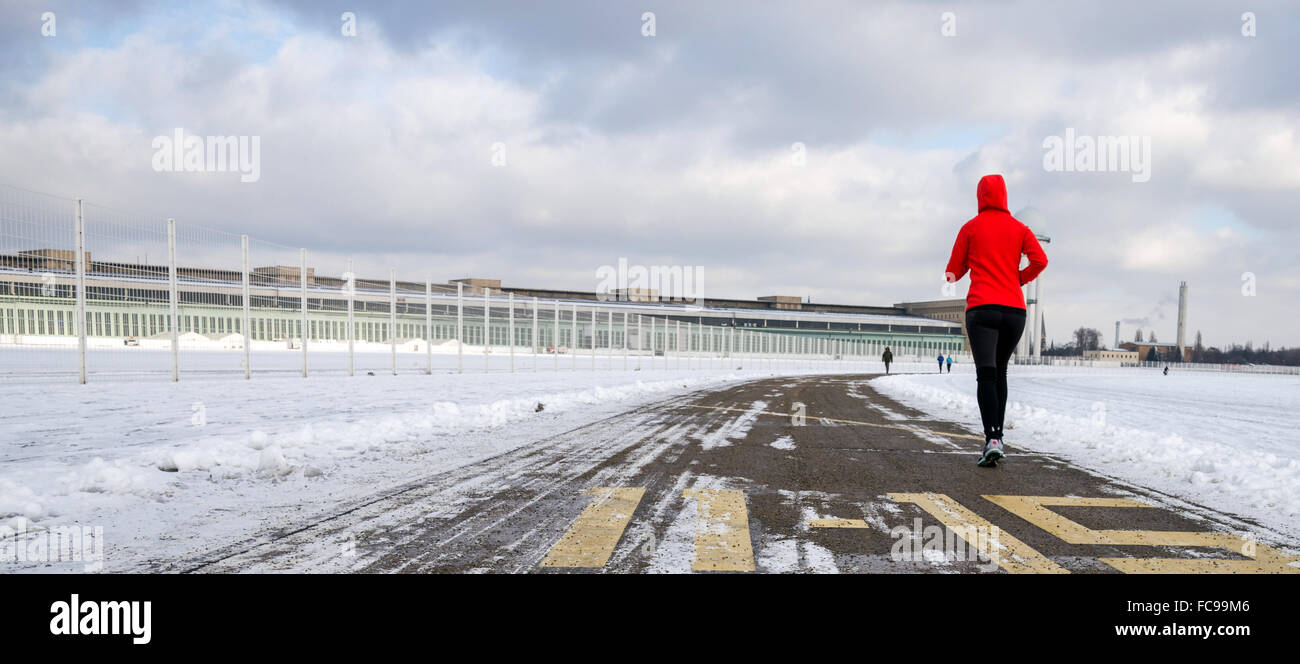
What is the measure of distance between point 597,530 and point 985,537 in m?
2.19

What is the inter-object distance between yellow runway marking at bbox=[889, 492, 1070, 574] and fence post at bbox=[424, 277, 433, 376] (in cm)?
1821

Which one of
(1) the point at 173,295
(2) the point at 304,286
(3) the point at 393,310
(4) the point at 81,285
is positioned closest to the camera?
(4) the point at 81,285

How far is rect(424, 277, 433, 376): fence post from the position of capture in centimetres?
2088

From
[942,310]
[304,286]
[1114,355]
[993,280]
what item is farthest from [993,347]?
[1114,355]

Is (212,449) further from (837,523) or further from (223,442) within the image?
(837,523)

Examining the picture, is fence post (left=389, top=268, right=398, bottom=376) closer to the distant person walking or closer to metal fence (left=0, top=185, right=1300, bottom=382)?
metal fence (left=0, top=185, right=1300, bottom=382)

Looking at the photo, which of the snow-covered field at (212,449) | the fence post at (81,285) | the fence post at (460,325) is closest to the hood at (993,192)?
the snow-covered field at (212,449)

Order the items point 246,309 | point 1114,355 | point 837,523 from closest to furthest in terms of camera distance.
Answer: point 837,523 → point 246,309 → point 1114,355

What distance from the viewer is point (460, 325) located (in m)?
22.8

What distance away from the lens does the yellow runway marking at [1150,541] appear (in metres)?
3.17

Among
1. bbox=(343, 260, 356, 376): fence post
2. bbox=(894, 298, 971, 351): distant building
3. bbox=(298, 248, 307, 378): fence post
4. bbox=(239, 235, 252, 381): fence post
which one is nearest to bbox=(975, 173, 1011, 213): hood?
bbox=(239, 235, 252, 381): fence post
